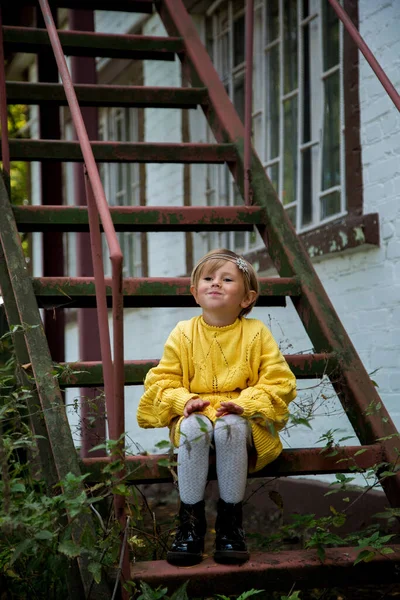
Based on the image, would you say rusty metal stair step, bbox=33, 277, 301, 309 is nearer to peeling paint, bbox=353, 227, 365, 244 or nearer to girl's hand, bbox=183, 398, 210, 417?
girl's hand, bbox=183, 398, 210, 417

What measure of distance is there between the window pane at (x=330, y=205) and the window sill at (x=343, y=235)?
133 millimetres

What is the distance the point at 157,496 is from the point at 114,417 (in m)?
3.82

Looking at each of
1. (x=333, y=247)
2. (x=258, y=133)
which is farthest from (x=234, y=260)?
(x=258, y=133)

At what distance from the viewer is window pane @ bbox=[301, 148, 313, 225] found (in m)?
5.55

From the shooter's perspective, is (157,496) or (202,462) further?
(157,496)

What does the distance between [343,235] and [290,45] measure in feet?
5.56

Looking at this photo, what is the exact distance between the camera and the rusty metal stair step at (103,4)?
4.92 metres

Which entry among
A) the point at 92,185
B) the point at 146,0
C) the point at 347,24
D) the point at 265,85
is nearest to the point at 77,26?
the point at 146,0

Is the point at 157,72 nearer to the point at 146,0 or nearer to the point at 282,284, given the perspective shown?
the point at 146,0

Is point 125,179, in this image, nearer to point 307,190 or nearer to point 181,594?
point 307,190

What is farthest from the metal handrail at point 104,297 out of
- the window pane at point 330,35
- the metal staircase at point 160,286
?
the window pane at point 330,35

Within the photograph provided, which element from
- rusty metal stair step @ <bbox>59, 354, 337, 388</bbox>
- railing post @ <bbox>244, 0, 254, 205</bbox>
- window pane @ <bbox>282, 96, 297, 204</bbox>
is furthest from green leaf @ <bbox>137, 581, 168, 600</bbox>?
window pane @ <bbox>282, 96, 297, 204</bbox>

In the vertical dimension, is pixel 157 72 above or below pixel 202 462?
above

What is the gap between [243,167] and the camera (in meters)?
4.07
